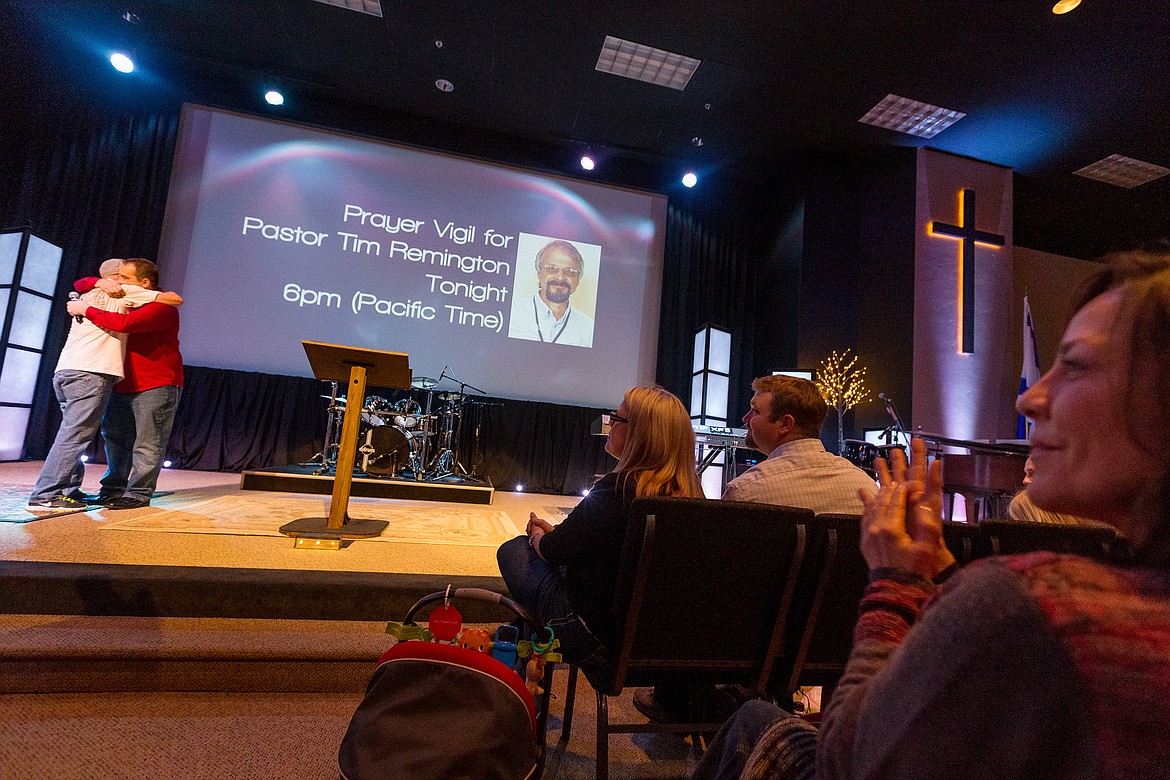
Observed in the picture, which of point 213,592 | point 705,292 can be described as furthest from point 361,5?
point 213,592

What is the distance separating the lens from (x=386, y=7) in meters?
5.39

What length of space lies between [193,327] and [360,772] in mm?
6887

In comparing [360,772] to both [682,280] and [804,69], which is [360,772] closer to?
[804,69]

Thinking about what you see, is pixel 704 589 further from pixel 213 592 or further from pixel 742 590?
pixel 213 592

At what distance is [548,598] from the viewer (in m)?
1.78

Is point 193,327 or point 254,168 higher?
point 254,168

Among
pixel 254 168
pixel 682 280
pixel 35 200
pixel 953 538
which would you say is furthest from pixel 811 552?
pixel 35 200

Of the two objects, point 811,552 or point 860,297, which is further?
point 860,297

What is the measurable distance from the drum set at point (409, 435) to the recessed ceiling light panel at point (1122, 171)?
8.18 m

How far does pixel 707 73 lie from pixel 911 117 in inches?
98.6

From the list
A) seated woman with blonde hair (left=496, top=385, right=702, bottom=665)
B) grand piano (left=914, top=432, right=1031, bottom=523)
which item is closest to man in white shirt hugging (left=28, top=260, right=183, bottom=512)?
seated woman with blonde hair (left=496, top=385, right=702, bottom=665)

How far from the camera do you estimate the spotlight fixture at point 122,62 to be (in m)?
6.00

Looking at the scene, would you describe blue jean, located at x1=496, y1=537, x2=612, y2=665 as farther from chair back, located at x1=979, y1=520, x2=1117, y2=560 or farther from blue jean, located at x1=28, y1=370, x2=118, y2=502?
blue jean, located at x1=28, y1=370, x2=118, y2=502

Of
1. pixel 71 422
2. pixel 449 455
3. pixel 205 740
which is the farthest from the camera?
pixel 449 455
